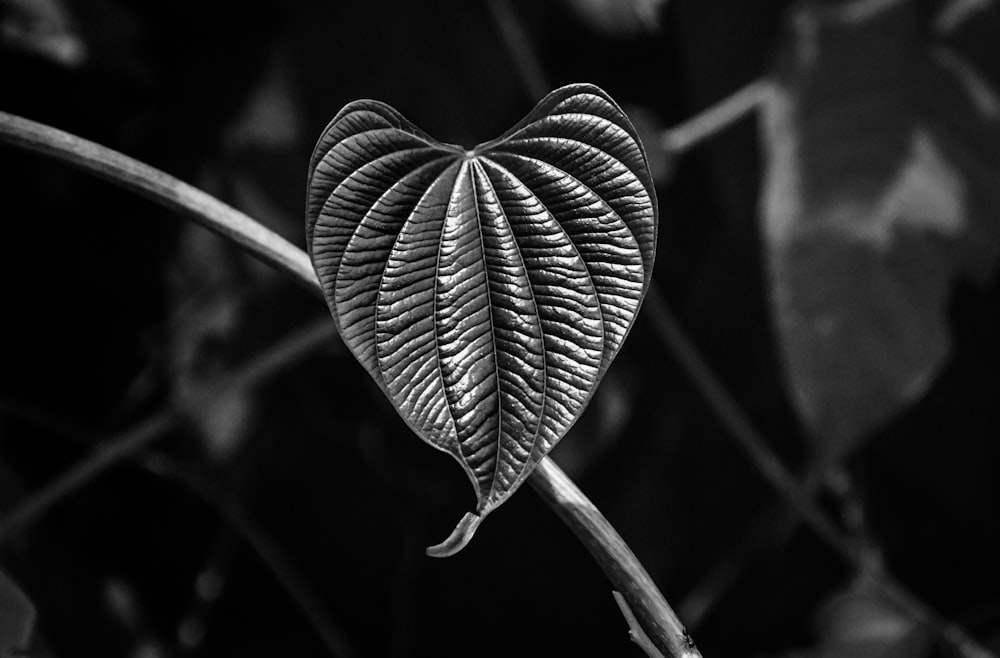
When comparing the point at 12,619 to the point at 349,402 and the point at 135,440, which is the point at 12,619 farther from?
the point at 349,402

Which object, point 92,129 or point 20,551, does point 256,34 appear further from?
point 20,551

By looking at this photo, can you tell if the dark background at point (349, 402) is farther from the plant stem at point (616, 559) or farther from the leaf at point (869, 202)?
the plant stem at point (616, 559)

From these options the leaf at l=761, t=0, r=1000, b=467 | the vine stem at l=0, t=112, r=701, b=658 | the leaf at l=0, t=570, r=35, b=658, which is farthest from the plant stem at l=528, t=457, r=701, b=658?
the leaf at l=761, t=0, r=1000, b=467

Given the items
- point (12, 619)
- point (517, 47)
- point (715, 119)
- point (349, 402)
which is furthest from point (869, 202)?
point (12, 619)

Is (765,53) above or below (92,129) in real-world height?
below

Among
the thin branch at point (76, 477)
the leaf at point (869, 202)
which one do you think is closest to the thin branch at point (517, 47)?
the leaf at point (869, 202)

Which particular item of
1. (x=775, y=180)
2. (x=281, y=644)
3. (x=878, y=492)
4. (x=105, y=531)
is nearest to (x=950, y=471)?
(x=878, y=492)
